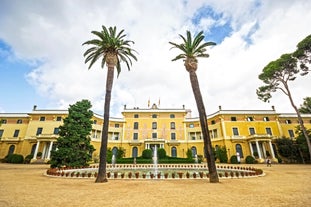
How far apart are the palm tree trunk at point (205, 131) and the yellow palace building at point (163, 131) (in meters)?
26.4

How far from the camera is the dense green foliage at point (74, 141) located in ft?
58.5

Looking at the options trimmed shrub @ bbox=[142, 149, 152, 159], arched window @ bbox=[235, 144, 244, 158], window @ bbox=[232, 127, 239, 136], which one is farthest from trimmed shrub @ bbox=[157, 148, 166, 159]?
window @ bbox=[232, 127, 239, 136]

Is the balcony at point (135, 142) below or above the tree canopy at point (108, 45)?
below

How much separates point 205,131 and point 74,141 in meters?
15.6

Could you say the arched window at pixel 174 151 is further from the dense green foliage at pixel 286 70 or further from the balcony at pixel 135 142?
the dense green foliage at pixel 286 70

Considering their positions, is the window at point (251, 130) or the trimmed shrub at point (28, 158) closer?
the trimmed shrub at point (28, 158)

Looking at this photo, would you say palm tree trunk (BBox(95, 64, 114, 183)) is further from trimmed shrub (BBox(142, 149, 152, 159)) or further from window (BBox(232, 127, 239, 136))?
window (BBox(232, 127, 239, 136))

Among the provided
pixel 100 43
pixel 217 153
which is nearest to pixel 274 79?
pixel 217 153

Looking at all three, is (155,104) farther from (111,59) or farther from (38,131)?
(111,59)

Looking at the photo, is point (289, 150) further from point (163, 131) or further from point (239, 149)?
point (163, 131)

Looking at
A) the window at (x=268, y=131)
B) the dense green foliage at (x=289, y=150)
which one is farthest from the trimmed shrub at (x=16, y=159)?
the window at (x=268, y=131)

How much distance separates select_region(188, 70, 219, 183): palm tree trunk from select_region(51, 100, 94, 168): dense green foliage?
15.0m

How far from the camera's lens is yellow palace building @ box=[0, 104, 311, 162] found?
107ft

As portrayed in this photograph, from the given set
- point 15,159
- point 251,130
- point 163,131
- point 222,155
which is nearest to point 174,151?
point 163,131
